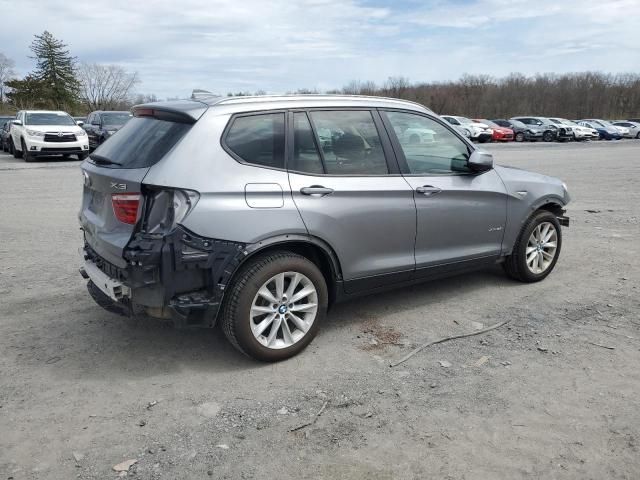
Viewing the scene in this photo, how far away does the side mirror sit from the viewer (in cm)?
478

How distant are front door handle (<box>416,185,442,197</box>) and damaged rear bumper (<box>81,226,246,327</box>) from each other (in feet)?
5.38

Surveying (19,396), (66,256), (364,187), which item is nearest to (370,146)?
(364,187)

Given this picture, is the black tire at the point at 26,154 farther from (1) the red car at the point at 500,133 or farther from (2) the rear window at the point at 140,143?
(1) the red car at the point at 500,133

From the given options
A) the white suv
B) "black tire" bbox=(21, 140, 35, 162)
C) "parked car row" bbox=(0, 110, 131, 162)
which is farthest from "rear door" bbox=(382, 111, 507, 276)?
"black tire" bbox=(21, 140, 35, 162)

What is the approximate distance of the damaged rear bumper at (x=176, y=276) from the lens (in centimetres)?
341

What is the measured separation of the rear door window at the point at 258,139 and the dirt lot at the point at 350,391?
4.72 ft

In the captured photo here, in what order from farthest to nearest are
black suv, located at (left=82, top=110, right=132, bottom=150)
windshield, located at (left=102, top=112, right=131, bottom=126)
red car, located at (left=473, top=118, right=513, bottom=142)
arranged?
1. red car, located at (left=473, top=118, right=513, bottom=142)
2. windshield, located at (left=102, top=112, right=131, bottom=126)
3. black suv, located at (left=82, top=110, right=132, bottom=150)

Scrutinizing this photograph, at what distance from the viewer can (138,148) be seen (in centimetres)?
377

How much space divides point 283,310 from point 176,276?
0.80 metres

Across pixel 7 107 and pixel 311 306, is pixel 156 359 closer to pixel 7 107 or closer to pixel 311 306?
pixel 311 306

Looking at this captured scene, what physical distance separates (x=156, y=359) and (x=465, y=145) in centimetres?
317

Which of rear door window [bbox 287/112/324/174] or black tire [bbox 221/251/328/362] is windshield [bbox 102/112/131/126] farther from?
black tire [bbox 221/251/328/362]

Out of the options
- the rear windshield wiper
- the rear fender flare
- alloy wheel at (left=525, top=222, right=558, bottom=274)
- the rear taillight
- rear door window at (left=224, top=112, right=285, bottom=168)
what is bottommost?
alloy wheel at (left=525, top=222, right=558, bottom=274)

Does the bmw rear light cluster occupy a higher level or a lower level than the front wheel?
higher
